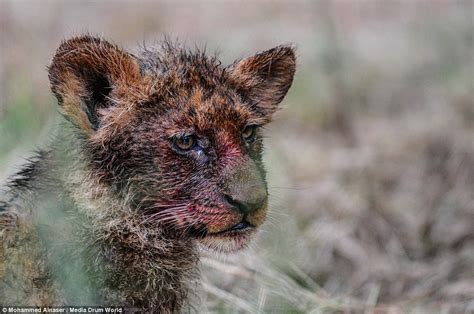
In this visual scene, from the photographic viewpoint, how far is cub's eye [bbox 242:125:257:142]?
5301 mm

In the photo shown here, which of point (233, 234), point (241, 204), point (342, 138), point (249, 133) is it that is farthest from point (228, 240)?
point (342, 138)

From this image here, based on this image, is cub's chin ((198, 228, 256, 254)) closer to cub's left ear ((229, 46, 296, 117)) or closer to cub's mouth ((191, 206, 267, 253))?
cub's mouth ((191, 206, 267, 253))

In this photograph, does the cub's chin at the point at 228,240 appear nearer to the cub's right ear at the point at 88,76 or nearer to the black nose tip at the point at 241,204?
the black nose tip at the point at 241,204

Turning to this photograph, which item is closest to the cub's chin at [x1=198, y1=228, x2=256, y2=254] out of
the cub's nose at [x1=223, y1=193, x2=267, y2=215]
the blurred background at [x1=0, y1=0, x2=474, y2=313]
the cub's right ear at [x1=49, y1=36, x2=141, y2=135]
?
the cub's nose at [x1=223, y1=193, x2=267, y2=215]

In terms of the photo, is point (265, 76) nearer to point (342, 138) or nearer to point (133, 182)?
point (133, 182)

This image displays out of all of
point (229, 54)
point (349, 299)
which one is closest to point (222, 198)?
point (349, 299)

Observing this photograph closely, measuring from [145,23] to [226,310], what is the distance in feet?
31.9

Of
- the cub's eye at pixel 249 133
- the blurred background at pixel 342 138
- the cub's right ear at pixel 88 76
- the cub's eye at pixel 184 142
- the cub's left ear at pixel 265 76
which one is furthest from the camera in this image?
the blurred background at pixel 342 138

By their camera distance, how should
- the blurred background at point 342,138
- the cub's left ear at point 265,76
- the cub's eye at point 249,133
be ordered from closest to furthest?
the cub's eye at point 249,133, the cub's left ear at point 265,76, the blurred background at point 342,138

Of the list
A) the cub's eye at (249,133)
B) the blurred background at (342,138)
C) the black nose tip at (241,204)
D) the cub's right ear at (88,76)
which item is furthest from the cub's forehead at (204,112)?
the blurred background at (342,138)

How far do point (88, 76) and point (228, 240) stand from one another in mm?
1164

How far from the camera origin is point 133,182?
4961 mm

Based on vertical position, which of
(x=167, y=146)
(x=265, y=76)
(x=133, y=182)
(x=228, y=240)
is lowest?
(x=228, y=240)

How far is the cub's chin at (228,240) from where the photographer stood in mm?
4984
